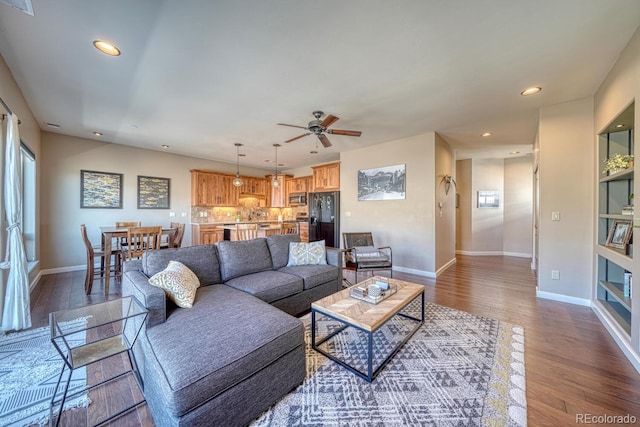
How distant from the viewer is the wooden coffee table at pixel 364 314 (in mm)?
1741

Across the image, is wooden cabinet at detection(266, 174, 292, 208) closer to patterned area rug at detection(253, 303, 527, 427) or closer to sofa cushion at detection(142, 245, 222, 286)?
sofa cushion at detection(142, 245, 222, 286)

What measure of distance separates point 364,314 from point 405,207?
135 inches

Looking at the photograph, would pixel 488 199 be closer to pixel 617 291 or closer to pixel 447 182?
pixel 447 182

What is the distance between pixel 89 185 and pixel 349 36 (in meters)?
5.90

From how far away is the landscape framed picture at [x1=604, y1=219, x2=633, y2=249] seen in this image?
7.97 ft

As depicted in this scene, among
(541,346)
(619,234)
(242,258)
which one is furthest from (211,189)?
(619,234)

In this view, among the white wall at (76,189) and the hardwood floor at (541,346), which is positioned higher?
the white wall at (76,189)

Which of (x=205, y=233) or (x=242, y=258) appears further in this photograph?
(x=205, y=233)

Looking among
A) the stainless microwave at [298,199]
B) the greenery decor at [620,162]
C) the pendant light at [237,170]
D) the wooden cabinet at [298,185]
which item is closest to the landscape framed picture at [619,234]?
the greenery decor at [620,162]

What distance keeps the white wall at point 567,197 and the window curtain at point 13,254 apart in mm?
6291

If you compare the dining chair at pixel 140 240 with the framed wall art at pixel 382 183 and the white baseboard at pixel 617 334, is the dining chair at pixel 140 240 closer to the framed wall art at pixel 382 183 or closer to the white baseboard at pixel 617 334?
the framed wall art at pixel 382 183

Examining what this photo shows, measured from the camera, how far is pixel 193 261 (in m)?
2.52

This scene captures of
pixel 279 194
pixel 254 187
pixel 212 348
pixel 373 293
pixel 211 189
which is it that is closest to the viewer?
pixel 212 348

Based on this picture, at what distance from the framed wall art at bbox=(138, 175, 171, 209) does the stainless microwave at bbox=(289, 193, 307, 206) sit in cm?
338
